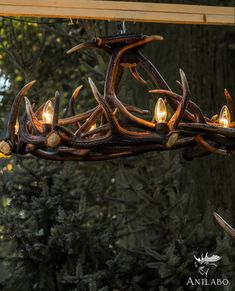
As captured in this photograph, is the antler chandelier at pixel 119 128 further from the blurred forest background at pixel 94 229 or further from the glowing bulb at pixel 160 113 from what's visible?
the blurred forest background at pixel 94 229

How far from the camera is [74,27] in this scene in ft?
25.8

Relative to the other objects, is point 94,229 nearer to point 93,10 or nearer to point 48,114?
point 93,10

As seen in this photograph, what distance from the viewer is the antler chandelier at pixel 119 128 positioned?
3.27 meters

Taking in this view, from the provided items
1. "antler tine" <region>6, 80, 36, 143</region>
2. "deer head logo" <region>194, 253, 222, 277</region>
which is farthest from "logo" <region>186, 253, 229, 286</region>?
"antler tine" <region>6, 80, 36, 143</region>

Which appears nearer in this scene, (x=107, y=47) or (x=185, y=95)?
(x=185, y=95)

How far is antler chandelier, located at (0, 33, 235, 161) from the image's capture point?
327 centimetres

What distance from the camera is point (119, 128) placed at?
325 cm

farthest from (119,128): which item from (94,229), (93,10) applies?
(94,229)

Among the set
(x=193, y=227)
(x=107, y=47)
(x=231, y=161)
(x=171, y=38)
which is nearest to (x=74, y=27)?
(x=171, y=38)

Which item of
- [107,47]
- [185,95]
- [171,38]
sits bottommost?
[185,95]

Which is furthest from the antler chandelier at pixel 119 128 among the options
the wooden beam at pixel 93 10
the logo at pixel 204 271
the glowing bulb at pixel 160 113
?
the logo at pixel 204 271

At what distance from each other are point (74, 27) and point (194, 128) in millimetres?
4700

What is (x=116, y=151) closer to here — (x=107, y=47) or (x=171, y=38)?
(x=107, y=47)

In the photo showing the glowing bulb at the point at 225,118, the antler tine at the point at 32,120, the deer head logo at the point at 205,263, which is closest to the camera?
the antler tine at the point at 32,120
